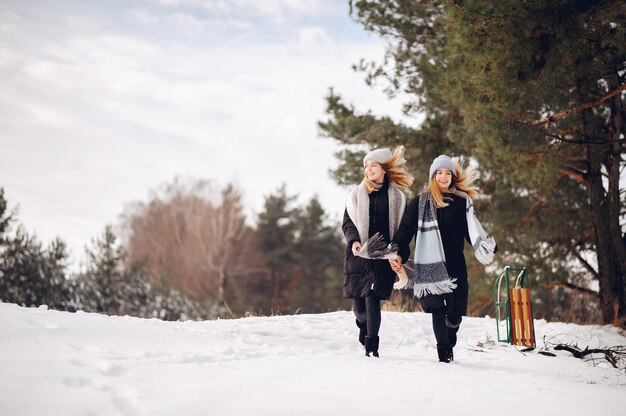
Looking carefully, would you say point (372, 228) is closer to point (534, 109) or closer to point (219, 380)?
point (219, 380)

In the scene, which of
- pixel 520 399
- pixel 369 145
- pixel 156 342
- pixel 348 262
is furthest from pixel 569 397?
pixel 369 145

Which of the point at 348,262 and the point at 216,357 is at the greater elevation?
the point at 348,262

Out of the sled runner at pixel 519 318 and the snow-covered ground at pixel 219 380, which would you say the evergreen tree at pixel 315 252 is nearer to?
the sled runner at pixel 519 318

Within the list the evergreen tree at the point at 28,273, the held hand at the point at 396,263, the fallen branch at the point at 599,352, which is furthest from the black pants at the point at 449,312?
the evergreen tree at the point at 28,273

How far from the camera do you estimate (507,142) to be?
870cm

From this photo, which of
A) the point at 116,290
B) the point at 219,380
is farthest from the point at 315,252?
the point at 219,380

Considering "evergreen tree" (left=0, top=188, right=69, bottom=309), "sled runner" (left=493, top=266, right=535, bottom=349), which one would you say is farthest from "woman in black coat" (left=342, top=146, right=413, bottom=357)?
"evergreen tree" (left=0, top=188, right=69, bottom=309)

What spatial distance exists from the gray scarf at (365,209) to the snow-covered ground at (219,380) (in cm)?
119

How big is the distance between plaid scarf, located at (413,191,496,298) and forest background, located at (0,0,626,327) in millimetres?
3755

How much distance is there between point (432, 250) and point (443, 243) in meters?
0.15

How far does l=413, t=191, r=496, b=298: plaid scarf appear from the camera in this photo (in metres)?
4.80

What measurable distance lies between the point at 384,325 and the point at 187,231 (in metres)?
28.2

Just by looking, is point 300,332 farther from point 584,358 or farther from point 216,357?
point 584,358

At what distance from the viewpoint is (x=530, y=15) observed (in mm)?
7465
